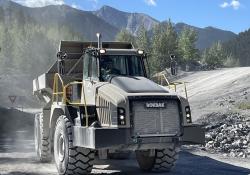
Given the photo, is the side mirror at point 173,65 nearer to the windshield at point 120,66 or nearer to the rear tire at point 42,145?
the windshield at point 120,66

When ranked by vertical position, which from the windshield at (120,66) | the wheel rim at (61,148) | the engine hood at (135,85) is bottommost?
the wheel rim at (61,148)

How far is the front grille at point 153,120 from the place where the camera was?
31.7 feet

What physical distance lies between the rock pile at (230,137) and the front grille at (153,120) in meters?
5.95

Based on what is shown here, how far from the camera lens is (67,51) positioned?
13.5 meters

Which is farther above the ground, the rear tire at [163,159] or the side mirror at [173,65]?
the side mirror at [173,65]

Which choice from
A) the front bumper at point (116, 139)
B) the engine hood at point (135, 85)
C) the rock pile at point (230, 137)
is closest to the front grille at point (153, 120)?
the front bumper at point (116, 139)

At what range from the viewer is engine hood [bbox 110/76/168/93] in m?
10.1

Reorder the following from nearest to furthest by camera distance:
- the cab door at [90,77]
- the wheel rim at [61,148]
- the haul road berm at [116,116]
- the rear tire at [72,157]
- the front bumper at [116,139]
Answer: the front bumper at [116,139] → the haul road berm at [116,116] → the rear tire at [72,157] → the cab door at [90,77] → the wheel rim at [61,148]

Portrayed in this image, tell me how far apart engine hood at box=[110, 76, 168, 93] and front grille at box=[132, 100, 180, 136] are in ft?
1.36

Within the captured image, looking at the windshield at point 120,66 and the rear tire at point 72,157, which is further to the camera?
the windshield at point 120,66

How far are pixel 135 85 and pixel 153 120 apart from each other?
0.95 meters

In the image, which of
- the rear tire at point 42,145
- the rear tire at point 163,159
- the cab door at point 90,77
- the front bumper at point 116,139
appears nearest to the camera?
the front bumper at point 116,139

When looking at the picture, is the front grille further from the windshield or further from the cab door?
the windshield

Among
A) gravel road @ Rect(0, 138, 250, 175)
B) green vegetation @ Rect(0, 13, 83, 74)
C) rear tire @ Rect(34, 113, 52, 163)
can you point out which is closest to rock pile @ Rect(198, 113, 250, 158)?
gravel road @ Rect(0, 138, 250, 175)
